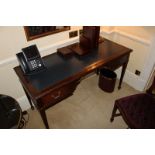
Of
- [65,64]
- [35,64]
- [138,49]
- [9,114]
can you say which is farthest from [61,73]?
[138,49]

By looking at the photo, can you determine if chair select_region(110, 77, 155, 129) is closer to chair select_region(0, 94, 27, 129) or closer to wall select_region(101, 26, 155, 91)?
wall select_region(101, 26, 155, 91)

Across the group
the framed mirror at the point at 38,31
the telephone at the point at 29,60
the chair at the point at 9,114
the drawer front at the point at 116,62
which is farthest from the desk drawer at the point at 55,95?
the framed mirror at the point at 38,31

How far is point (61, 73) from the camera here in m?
1.63

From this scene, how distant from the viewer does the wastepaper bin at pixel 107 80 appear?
2.35 meters

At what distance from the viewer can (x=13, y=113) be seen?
4.85 feet

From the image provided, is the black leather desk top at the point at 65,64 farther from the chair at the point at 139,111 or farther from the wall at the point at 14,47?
the chair at the point at 139,111

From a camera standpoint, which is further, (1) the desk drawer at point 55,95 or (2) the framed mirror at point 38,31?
(2) the framed mirror at point 38,31

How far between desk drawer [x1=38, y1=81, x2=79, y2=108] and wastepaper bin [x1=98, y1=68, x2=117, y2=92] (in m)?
0.88

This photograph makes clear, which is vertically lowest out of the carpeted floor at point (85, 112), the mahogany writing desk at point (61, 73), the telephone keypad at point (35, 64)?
the carpeted floor at point (85, 112)

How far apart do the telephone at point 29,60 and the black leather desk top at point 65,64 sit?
7cm

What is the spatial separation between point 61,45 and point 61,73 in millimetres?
554

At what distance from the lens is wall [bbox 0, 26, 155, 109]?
1.62 meters
